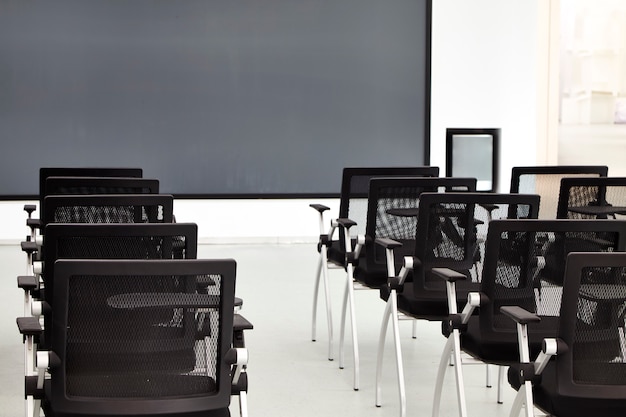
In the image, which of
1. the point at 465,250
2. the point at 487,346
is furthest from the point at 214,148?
the point at 487,346

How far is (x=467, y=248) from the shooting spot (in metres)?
4.21

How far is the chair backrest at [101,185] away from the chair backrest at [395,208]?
3.31 feet

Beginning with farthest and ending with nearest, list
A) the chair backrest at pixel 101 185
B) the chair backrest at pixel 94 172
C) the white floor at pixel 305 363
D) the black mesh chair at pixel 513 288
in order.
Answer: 1. the chair backrest at pixel 94 172
2. the chair backrest at pixel 101 185
3. the white floor at pixel 305 363
4. the black mesh chair at pixel 513 288

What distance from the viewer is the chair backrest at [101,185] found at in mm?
4578

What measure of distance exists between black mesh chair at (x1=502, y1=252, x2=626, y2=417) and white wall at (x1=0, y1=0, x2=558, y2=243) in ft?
22.7

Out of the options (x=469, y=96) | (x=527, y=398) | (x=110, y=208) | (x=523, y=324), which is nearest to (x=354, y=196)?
(x=110, y=208)

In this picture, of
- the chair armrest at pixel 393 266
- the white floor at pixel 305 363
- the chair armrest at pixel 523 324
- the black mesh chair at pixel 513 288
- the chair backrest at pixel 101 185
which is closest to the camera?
the chair armrest at pixel 523 324

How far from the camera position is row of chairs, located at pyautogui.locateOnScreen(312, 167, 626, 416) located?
11.0ft

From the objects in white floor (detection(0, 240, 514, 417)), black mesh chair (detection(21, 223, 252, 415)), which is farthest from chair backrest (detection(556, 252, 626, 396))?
white floor (detection(0, 240, 514, 417))

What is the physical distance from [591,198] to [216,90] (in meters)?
5.23

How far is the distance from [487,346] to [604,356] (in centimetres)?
64

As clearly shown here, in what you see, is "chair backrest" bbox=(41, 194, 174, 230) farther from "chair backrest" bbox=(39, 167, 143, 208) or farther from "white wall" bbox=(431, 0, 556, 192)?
"white wall" bbox=(431, 0, 556, 192)

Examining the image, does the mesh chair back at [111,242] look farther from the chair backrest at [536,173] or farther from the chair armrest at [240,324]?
the chair backrest at [536,173]

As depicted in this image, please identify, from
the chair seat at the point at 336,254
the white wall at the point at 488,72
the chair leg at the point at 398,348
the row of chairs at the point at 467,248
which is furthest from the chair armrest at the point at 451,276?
the white wall at the point at 488,72
